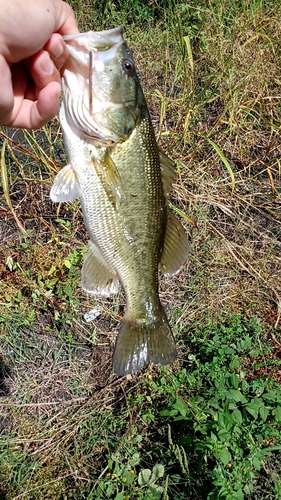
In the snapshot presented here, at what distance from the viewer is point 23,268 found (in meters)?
3.08

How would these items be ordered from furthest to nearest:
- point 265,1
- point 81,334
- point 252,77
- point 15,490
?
point 265,1 → point 252,77 → point 81,334 → point 15,490

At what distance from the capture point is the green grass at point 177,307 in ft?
8.02

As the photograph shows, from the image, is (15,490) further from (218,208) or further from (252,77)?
(252,77)

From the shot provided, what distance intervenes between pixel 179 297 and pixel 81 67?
6.70 feet

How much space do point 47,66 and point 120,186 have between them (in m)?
0.51

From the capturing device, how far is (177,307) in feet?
10.7

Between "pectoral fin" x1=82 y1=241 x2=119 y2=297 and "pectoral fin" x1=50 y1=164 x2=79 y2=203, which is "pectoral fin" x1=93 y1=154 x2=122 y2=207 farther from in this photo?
"pectoral fin" x1=82 y1=241 x2=119 y2=297

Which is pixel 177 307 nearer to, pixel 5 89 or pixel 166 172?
pixel 166 172

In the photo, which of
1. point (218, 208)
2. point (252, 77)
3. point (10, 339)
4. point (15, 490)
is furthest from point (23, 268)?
point (252, 77)

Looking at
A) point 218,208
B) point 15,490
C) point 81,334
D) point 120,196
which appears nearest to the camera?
point 120,196

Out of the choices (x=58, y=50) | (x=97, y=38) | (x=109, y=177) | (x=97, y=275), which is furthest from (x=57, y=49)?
(x=97, y=275)

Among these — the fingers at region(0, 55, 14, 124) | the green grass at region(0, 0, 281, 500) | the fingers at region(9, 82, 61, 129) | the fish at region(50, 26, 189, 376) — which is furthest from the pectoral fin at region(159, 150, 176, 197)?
the green grass at region(0, 0, 281, 500)

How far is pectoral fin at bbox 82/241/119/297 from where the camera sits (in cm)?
185

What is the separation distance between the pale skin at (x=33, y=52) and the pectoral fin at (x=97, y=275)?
595mm
